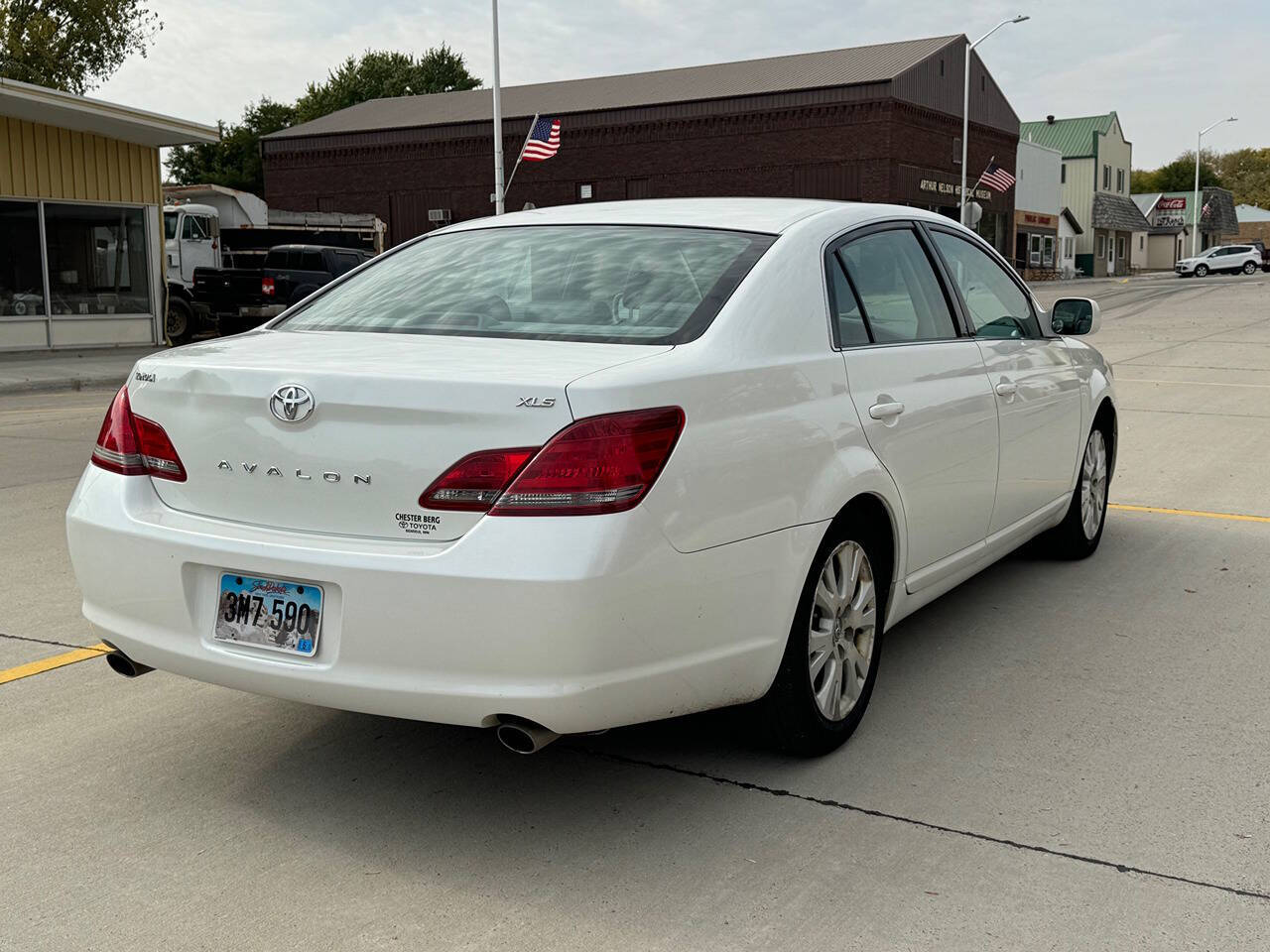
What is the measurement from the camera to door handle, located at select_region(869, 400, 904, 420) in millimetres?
4043

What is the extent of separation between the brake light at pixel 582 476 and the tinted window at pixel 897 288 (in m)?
1.50

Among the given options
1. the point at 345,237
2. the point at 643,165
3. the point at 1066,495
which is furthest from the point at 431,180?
the point at 1066,495

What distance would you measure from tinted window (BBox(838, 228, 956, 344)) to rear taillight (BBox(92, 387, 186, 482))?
217 centimetres

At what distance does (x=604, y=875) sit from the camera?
318 centimetres

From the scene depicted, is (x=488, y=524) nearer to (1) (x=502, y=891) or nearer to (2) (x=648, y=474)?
(2) (x=648, y=474)

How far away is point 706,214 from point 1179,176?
12719cm

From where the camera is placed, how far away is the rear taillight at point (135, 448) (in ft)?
11.6

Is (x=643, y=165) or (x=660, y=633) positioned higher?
(x=643, y=165)

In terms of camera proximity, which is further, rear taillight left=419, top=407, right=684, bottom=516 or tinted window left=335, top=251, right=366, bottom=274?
tinted window left=335, top=251, right=366, bottom=274

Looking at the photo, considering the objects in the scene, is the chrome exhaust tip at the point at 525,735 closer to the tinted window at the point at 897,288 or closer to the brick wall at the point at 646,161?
the tinted window at the point at 897,288

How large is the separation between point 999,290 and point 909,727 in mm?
2220

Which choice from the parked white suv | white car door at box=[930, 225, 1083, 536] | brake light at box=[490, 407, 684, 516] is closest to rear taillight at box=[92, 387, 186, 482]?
brake light at box=[490, 407, 684, 516]

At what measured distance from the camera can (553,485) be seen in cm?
303

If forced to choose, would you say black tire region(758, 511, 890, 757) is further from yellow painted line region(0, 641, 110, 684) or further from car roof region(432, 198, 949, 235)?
yellow painted line region(0, 641, 110, 684)
